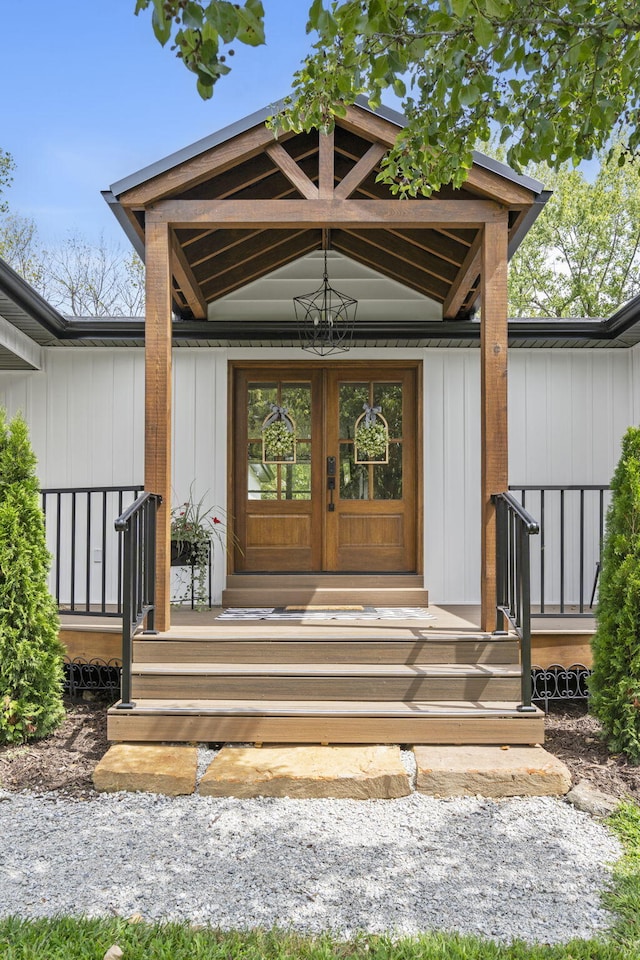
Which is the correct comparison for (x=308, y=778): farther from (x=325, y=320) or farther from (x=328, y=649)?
(x=325, y=320)

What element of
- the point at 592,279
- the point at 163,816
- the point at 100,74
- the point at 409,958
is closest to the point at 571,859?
the point at 409,958

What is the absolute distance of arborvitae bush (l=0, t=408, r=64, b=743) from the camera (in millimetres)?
3902

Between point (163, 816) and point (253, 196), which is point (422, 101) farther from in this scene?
point (163, 816)

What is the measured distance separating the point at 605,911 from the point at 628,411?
4.86 meters

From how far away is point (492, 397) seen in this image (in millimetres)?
4246

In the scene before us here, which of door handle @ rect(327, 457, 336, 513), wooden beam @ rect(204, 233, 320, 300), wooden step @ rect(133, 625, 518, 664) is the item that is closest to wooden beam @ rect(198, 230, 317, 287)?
wooden beam @ rect(204, 233, 320, 300)

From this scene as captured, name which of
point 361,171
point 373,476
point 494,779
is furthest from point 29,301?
point 494,779

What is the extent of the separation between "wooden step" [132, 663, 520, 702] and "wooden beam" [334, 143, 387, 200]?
2838 millimetres

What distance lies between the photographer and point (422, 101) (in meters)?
2.92

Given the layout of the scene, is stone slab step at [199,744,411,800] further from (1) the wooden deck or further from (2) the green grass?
(2) the green grass

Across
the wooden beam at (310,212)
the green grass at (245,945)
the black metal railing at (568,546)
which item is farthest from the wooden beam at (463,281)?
the green grass at (245,945)

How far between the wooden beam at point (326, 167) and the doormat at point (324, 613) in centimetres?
282

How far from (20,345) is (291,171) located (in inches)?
119

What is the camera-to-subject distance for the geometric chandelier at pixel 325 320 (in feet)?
19.5
